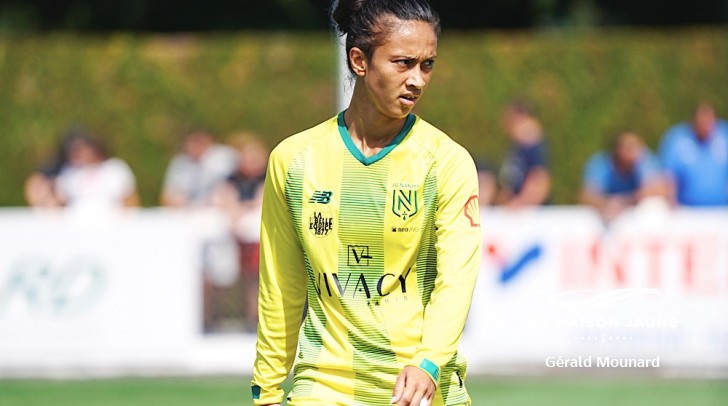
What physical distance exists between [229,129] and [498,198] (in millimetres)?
6675

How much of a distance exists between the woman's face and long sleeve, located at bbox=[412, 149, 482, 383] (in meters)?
0.24

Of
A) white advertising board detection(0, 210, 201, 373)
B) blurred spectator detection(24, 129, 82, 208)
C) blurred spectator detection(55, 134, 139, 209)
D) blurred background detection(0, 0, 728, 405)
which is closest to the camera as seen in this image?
blurred background detection(0, 0, 728, 405)

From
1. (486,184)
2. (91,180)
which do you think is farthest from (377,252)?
(91,180)

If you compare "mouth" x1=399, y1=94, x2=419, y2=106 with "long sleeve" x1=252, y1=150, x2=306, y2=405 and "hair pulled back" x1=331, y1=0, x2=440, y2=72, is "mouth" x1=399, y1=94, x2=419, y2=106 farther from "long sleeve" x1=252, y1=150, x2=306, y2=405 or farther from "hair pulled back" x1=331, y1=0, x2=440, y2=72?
"long sleeve" x1=252, y1=150, x2=306, y2=405

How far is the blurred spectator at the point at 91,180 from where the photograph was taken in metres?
13.6

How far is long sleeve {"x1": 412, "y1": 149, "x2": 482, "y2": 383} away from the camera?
4.31m

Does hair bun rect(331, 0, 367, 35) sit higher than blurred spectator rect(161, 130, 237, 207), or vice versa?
blurred spectator rect(161, 130, 237, 207)

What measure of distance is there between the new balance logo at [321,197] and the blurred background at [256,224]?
365 cm

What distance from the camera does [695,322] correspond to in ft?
37.0

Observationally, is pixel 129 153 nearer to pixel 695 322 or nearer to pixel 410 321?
pixel 695 322

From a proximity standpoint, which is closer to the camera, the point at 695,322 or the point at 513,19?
the point at 695,322

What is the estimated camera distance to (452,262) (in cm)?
438

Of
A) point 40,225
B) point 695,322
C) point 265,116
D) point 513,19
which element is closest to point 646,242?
point 695,322

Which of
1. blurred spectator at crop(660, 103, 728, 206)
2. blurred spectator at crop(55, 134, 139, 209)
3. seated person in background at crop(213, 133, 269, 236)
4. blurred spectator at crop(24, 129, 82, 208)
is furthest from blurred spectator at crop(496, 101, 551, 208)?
blurred spectator at crop(24, 129, 82, 208)
